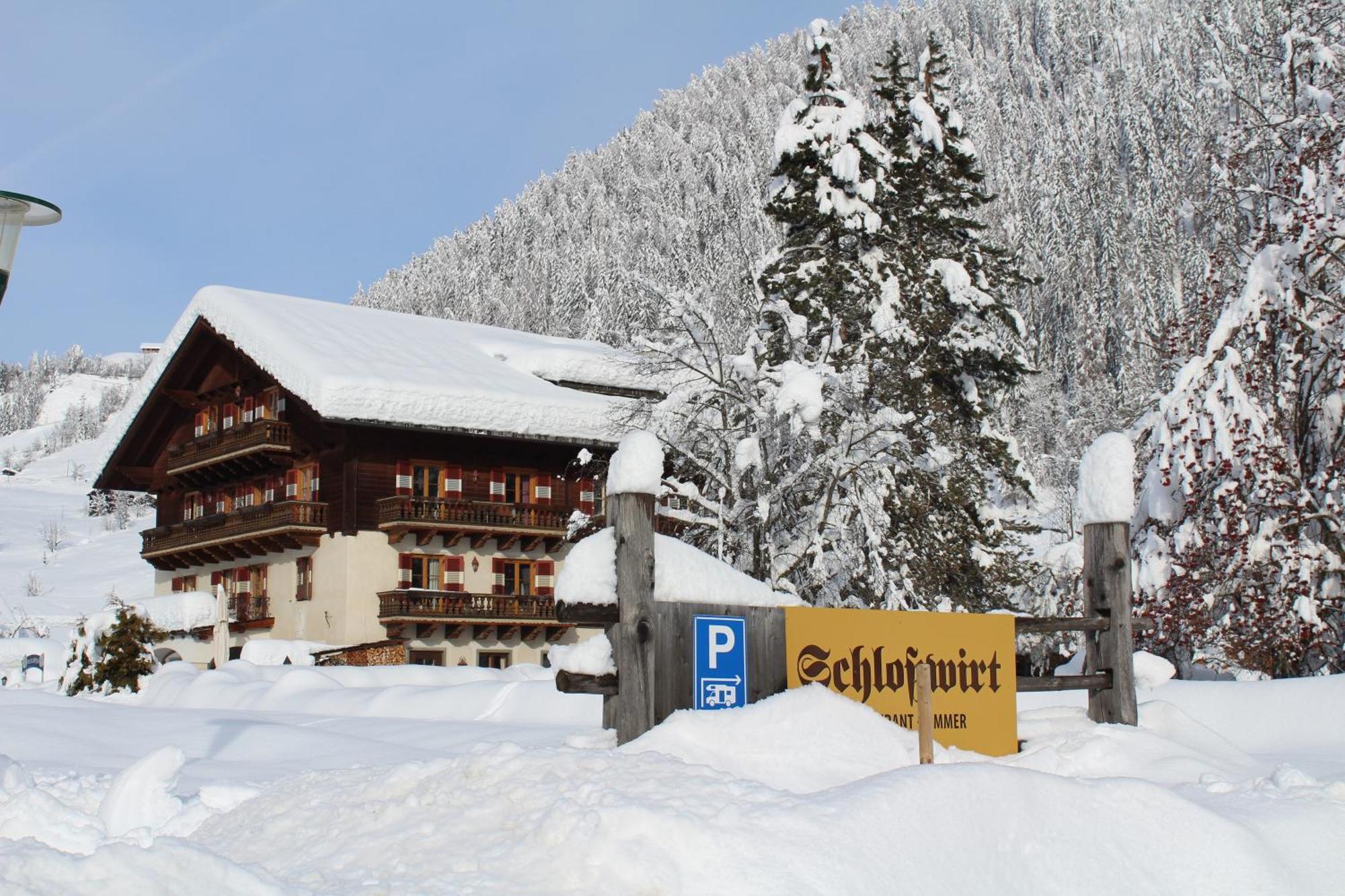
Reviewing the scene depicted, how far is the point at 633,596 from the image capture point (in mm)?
7906

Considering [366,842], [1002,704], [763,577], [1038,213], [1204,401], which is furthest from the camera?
[1038,213]

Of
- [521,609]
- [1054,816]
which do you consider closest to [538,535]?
[521,609]

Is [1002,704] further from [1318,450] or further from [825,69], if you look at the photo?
[825,69]

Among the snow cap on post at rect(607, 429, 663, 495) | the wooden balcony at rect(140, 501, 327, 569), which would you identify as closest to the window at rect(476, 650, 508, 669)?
the wooden balcony at rect(140, 501, 327, 569)

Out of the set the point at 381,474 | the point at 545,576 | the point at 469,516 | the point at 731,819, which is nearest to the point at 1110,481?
the point at 731,819

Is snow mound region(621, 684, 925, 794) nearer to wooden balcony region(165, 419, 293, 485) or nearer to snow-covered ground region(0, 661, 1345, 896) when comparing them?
snow-covered ground region(0, 661, 1345, 896)

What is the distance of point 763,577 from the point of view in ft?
67.6

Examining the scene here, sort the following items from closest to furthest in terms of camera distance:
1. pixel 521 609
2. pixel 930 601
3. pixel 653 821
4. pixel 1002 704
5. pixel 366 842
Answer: pixel 653 821
pixel 366 842
pixel 1002 704
pixel 930 601
pixel 521 609

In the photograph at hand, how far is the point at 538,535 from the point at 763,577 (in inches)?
572

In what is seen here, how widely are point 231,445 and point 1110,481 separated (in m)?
28.8

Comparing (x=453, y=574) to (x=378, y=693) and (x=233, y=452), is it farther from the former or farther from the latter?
(x=378, y=693)

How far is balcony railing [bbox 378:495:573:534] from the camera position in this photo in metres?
32.2

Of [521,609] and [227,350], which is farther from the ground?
[227,350]

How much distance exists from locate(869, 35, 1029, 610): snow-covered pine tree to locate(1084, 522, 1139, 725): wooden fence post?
10.7m
